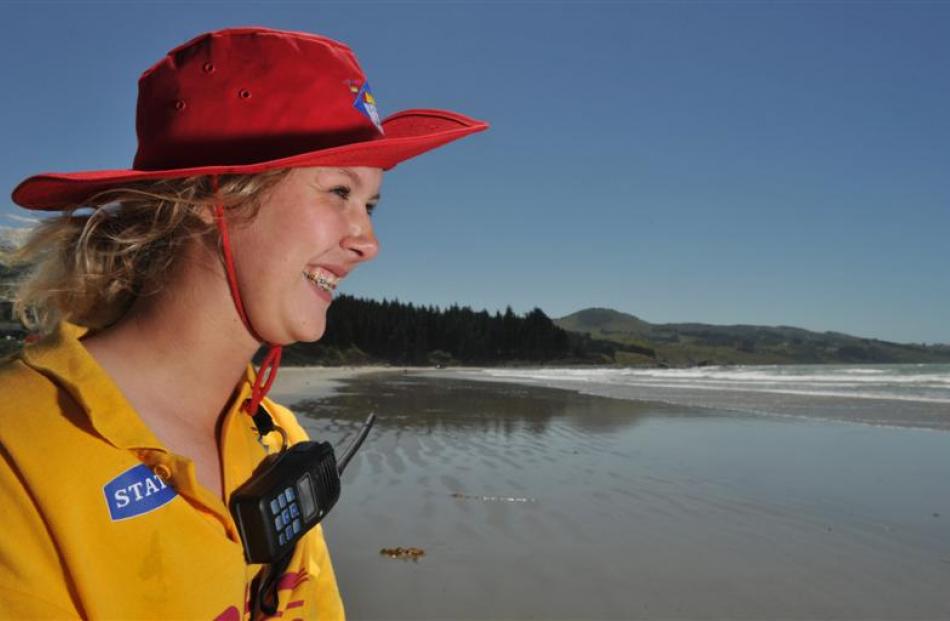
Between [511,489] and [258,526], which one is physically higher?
[258,526]

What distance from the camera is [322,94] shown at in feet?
4.64

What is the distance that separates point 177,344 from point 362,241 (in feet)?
1.55

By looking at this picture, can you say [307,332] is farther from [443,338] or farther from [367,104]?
[443,338]

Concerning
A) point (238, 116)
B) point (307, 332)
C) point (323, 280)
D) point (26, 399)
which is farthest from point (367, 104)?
point (26, 399)

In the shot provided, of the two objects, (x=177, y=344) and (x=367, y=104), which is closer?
(x=177, y=344)

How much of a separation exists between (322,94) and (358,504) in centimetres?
575

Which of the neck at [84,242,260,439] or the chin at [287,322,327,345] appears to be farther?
the chin at [287,322,327,345]

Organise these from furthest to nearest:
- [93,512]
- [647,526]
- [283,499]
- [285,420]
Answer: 1. [647,526]
2. [285,420]
3. [283,499]
4. [93,512]

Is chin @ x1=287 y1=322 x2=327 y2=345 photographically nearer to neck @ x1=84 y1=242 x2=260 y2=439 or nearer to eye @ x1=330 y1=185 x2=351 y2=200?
neck @ x1=84 y1=242 x2=260 y2=439

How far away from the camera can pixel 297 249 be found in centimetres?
139

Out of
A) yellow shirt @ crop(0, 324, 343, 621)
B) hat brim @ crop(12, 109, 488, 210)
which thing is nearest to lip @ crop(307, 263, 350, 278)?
hat brim @ crop(12, 109, 488, 210)

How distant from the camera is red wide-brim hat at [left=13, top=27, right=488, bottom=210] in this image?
134cm

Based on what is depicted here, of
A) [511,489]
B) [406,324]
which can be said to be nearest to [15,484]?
[511,489]

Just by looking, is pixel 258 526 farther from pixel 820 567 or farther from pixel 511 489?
pixel 511 489
